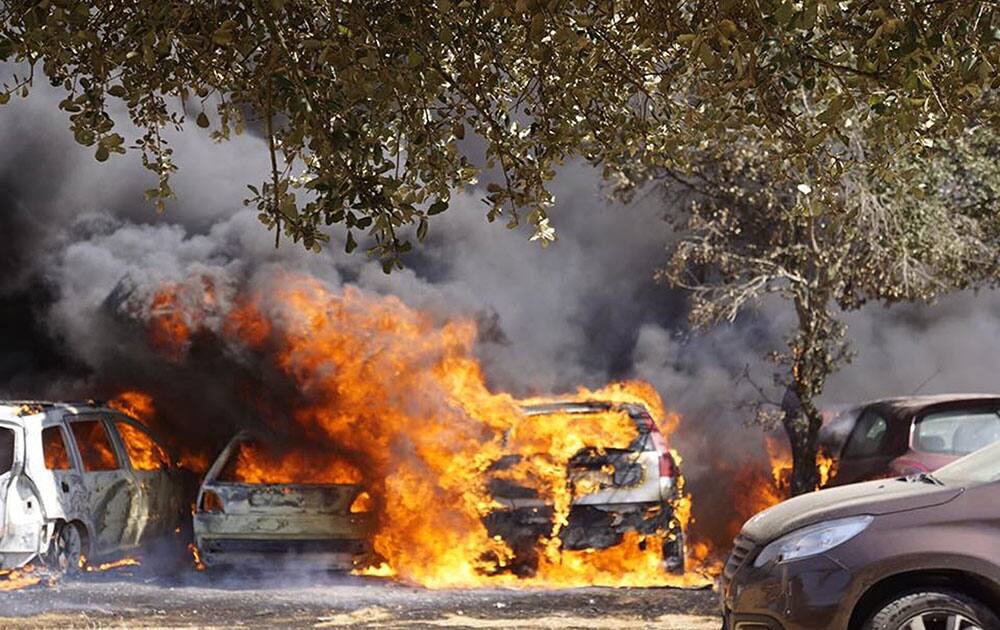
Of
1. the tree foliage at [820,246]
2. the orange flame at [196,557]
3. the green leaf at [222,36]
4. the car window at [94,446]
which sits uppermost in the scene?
the tree foliage at [820,246]

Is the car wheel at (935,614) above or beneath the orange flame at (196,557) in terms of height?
beneath

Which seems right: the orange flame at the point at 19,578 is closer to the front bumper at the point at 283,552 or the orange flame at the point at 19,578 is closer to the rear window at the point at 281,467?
the front bumper at the point at 283,552

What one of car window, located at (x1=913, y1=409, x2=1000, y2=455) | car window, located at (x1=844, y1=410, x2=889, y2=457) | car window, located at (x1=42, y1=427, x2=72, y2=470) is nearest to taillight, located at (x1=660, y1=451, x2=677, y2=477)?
car window, located at (x1=844, y1=410, x2=889, y2=457)

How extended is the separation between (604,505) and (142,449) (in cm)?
439

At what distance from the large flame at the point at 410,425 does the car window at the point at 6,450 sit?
1.83 m

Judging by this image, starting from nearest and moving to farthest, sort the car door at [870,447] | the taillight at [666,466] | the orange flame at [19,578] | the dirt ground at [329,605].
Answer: the dirt ground at [329,605] < the car door at [870,447] < the orange flame at [19,578] < the taillight at [666,466]

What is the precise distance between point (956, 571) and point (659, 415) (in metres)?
8.07

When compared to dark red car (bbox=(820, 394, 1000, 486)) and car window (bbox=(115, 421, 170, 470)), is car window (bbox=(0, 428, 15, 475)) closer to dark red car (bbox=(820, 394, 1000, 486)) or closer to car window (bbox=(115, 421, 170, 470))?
car window (bbox=(115, 421, 170, 470))

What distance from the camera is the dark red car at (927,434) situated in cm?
971

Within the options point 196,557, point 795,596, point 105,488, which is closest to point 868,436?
point 795,596

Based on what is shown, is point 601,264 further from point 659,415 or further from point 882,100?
point 882,100

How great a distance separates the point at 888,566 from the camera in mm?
6047

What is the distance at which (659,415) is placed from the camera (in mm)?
14102

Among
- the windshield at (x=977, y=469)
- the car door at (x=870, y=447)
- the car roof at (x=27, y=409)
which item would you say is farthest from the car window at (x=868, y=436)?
the car roof at (x=27, y=409)
